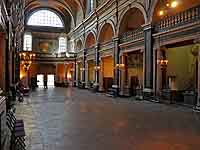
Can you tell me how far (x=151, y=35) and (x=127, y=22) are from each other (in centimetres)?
623

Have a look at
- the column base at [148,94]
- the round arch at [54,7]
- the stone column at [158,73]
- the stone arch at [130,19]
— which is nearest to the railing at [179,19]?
the stone column at [158,73]

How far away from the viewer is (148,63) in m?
18.9

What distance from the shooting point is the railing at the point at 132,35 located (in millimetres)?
20516

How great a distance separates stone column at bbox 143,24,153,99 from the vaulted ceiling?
24804 millimetres

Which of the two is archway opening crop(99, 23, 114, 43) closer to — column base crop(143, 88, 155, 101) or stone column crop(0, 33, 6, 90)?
column base crop(143, 88, 155, 101)

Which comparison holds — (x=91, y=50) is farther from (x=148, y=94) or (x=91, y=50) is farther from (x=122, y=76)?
(x=148, y=94)

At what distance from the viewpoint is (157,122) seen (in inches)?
402

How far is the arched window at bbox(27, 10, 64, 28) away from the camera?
48.4 metres

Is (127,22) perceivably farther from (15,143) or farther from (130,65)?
(15,143)

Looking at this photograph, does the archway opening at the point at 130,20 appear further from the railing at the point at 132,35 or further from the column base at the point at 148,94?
the column base at the point at 148,94

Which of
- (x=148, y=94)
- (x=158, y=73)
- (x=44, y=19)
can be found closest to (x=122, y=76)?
(x=148, y=94)

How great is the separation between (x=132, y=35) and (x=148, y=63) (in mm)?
3763

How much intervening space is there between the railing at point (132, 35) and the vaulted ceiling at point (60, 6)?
20022 millimetres

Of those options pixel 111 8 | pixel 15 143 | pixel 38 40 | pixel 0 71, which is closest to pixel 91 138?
pixel 15 143
